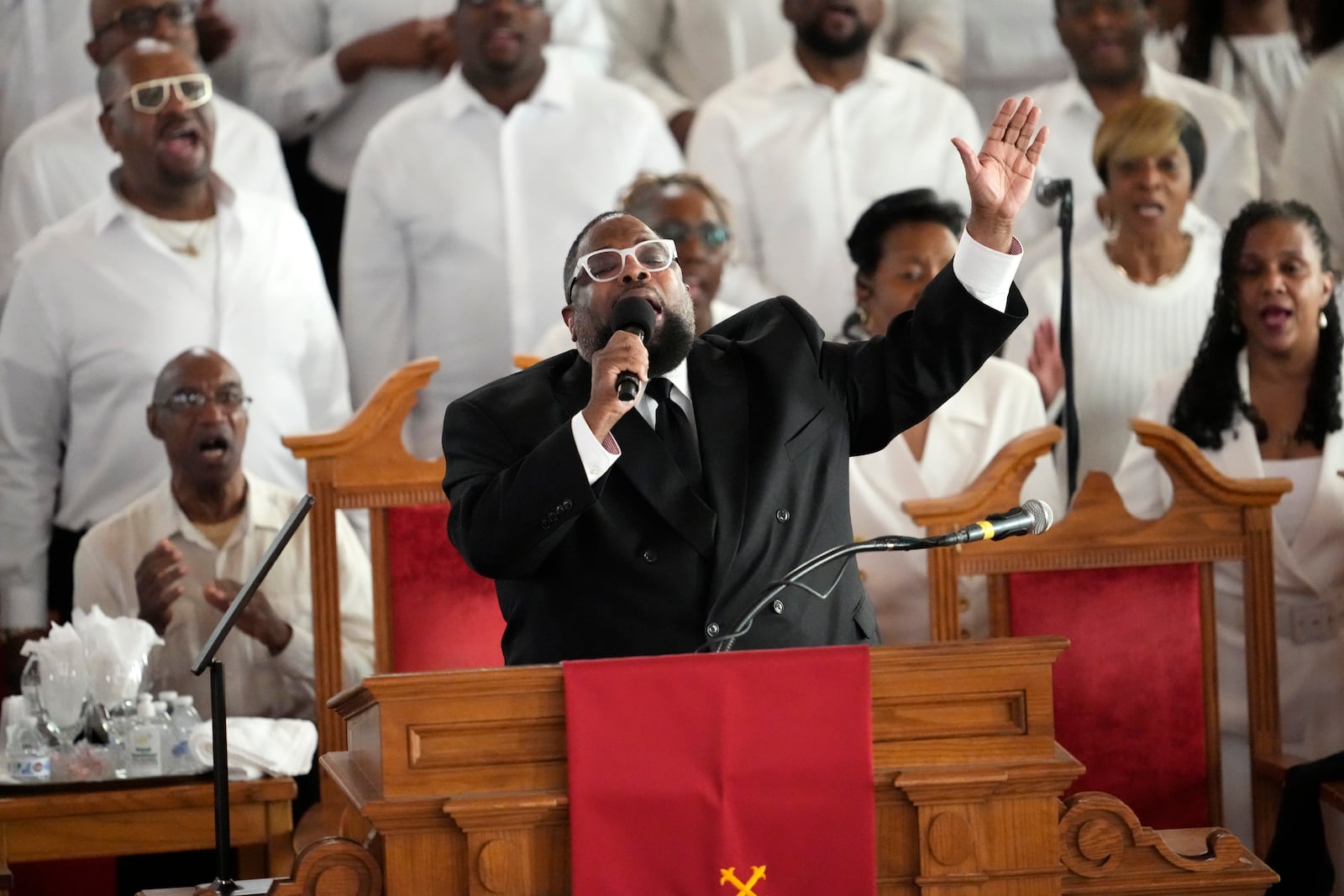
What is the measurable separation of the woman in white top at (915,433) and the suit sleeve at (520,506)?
1850 mm

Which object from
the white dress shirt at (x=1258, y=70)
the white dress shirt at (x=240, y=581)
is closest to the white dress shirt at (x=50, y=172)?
the white dress shirt at (x=240, y=581)

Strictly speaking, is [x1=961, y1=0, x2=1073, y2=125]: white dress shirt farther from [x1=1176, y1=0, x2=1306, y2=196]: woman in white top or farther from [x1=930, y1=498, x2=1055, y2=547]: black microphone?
[x1=930, y1=498, x2=1055, y2=547]: black microphone

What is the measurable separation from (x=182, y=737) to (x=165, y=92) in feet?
6.47

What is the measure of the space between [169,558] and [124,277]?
787 mm

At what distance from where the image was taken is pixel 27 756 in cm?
318

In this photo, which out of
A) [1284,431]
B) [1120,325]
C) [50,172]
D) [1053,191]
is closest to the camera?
[1053,191]

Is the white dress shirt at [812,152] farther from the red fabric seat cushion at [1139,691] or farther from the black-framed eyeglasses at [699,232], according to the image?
the red fabric seat cushion at [1139,691]

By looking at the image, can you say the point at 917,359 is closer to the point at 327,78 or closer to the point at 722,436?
the point at 722,436

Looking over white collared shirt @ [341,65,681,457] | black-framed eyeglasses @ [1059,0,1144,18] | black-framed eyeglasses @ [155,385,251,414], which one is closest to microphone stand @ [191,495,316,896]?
black-framed eyeglasses @ [155,385,251,414]

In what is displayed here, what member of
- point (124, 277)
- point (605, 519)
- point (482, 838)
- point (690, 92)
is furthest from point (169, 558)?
point (482, 838)

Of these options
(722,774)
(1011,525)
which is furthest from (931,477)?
(722,774)

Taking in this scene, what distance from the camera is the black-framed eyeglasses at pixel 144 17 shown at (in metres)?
4.60

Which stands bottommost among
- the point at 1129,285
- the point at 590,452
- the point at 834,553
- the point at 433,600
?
the point at 433,600

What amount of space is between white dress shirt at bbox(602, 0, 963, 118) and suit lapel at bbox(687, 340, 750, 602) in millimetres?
2574
